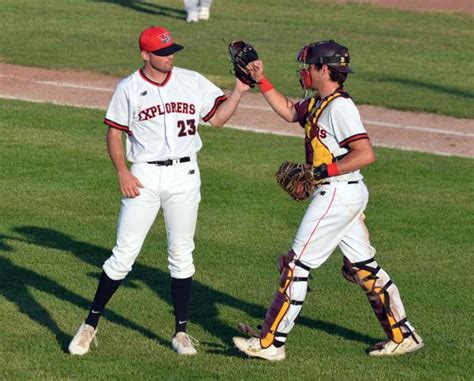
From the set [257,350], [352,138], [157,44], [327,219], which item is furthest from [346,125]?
[257,350]

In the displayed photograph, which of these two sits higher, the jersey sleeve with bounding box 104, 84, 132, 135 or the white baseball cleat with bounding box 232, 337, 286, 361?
the jersey sleeve with bounding box 104, 84, 132, 135

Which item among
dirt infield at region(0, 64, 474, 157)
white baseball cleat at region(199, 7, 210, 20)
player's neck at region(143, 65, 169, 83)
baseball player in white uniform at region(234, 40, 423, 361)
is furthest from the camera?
white baseball cleat at region(199, 7, 210, 20)

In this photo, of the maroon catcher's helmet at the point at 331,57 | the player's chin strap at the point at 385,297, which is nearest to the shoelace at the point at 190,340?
the player's chin strap at the point at 385,297

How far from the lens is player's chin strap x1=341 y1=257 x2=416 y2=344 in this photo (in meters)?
8.54

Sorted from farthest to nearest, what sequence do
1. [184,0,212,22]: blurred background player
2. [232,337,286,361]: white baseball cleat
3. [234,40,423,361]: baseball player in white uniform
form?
[184,0,212,22]: blurred background player, [232,337,286,361]: white baseball cleat, [234,40,423,361]: baseball player in white uniform

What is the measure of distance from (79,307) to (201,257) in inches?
73.4

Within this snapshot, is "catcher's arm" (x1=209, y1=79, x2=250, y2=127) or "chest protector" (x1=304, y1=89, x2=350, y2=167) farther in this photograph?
"catcher's arm" (x1=209, y1=79, x2=250, y2=127)

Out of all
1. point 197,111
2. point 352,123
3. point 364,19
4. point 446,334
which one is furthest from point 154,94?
point 364,19

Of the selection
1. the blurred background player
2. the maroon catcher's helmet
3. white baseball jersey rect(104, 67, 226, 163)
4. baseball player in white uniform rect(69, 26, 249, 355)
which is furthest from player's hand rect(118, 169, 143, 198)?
the blurred background player

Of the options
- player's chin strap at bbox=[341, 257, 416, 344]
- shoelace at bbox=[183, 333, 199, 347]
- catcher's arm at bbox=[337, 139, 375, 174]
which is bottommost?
shoelace at bbox=[183, 333, 199, 347]

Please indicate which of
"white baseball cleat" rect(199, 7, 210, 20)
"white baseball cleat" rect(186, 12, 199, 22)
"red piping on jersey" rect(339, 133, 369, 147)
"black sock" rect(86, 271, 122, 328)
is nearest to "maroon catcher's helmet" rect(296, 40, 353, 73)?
"red piping on jersey" rect(339, 133, 369, 147)

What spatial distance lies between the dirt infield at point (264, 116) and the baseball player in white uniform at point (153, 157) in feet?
26.9

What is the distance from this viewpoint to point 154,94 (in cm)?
838

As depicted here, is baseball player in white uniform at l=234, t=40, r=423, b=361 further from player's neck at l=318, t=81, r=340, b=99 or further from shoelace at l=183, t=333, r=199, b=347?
shoelace at l=183, t=333, r=199, b=347
